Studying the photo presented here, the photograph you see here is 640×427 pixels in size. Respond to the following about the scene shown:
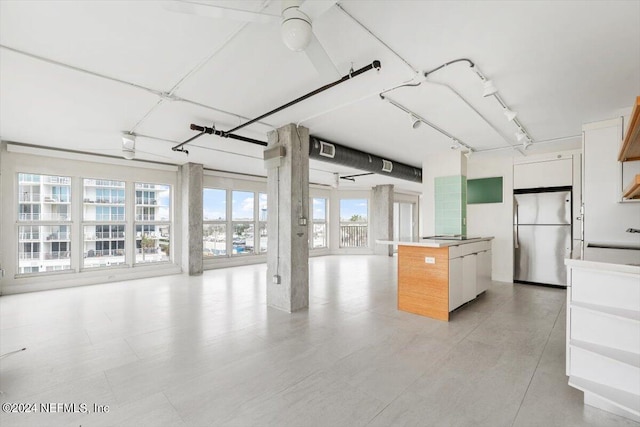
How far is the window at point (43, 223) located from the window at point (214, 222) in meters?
3.08

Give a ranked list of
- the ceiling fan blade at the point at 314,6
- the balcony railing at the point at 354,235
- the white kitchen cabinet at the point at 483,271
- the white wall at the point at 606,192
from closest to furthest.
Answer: the ceiling fan blade at the point at 314,6 → the white wall at the point at 606,192 → the white kitchen cabinet at the point at 483,271 → the balcony railing at the point at 354,235

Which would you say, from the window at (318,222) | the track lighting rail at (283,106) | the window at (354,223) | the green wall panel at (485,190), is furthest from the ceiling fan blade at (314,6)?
the window at (354,223)

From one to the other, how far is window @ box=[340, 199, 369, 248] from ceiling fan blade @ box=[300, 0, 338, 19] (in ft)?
33.7

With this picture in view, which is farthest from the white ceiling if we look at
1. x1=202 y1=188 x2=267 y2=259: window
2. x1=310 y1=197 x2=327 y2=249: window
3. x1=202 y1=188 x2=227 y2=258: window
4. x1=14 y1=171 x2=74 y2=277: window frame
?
x1=310 y1=197 x2=327 y2=249: window

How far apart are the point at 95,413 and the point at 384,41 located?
→ 3590 mm

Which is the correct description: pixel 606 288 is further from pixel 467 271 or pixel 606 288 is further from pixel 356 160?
pixel 356 160

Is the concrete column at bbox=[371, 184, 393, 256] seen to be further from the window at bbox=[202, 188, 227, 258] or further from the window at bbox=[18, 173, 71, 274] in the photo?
the window at bbox=[18, 173, 71, 274]

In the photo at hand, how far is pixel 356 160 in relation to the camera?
5637 millimetres

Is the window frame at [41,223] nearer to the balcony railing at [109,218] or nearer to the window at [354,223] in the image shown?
the balcony railing at [109,218]

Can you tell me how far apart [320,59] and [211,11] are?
2.38ft

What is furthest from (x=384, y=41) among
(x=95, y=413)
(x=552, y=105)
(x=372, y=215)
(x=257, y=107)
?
(x=372, y=215)

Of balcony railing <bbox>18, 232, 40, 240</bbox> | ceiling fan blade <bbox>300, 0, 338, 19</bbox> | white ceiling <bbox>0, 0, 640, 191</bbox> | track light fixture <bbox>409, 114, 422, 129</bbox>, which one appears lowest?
balcony railing <bbox>18, 232, 40, 240</bbox>

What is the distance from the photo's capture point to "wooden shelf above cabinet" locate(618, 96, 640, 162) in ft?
5.72

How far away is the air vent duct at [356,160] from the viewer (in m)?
4.85
